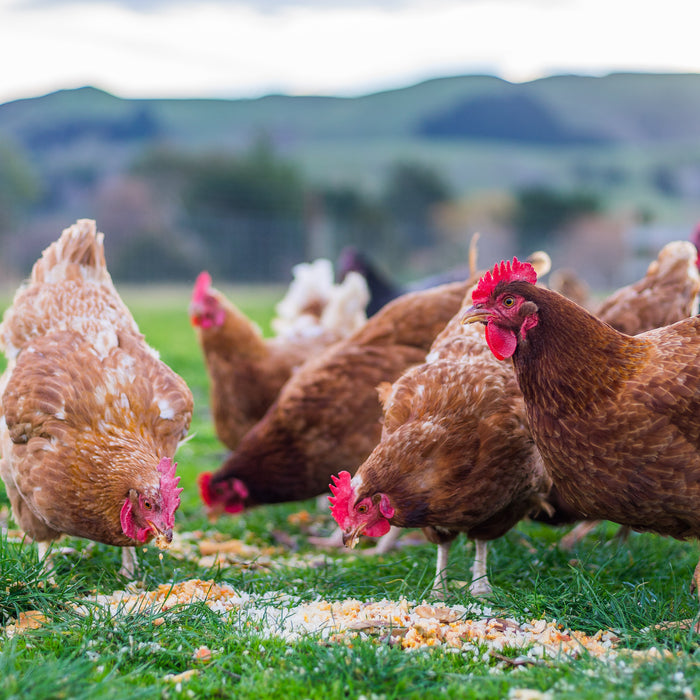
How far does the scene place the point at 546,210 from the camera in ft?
109

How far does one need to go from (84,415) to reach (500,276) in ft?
6.45

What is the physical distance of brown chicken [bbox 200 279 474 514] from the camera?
4.47 m

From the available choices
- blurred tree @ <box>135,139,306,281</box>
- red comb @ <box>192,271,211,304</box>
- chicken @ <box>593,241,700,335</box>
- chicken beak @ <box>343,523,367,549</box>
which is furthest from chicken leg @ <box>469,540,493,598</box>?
blurred tree @ <box>135,139,306,281</box>

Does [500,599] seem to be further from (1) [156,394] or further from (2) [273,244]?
(2) [273,244]

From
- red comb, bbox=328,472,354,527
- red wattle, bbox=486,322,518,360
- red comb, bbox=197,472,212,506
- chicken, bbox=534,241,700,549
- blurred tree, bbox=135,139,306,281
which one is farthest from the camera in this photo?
blurred tree, bbox=135,139,306,281

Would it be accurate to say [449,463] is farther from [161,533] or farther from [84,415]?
[84,415]

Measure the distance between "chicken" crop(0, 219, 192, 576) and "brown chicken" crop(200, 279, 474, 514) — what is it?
833mm

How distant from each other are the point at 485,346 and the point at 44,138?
169 ft

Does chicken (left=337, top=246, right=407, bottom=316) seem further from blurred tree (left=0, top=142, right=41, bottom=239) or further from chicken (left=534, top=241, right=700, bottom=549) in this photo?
blurred tree (left=0, top=142, right=41, bottom=239)

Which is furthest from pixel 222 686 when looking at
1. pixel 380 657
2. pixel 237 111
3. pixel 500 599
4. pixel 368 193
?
pixel 237 111

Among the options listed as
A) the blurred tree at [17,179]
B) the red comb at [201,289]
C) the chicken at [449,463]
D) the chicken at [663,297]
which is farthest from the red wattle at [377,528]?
the blurred tree at [17,179]

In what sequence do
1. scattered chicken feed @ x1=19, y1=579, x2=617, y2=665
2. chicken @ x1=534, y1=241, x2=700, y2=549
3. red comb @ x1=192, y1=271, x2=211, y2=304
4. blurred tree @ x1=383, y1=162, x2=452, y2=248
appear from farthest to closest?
blurred tree @ x1=383, y1=162, x2=452, y2=248
red comb @ x1=192, y1=271, x2=211, y2=304
chicken @ x1=534, y1=241, x2=700, y2=549
scattered chicken feed @ x1=19, y1=579, x2=617, y2=665

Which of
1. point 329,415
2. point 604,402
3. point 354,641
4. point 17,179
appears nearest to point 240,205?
point 17,179

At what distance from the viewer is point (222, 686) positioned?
2402mm
